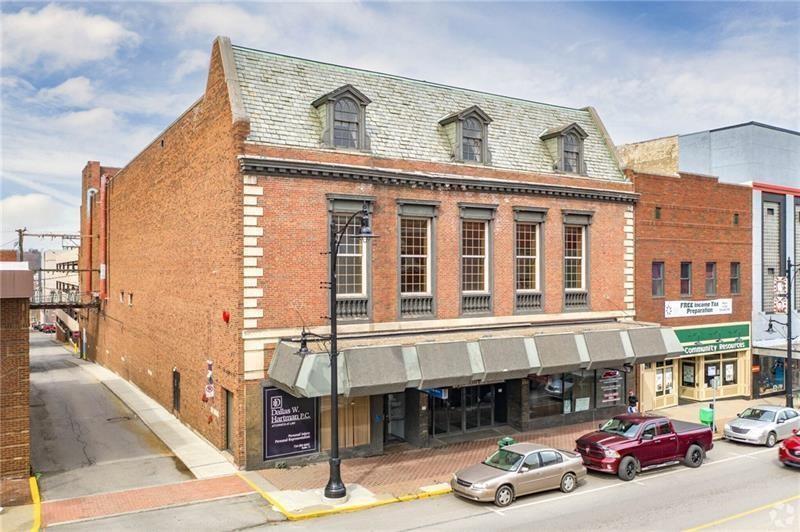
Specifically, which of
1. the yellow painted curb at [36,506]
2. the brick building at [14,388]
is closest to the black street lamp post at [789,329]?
the yellow painted curb at [36,506]

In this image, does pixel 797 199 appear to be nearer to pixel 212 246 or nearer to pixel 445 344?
pixel 445 344

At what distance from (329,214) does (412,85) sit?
8.00m

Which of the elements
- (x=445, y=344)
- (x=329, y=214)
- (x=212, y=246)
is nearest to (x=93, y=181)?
(x=212, y=246)

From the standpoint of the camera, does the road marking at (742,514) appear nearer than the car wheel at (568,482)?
Yes

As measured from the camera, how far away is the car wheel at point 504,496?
16375 mm

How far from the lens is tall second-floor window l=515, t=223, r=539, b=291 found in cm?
2525

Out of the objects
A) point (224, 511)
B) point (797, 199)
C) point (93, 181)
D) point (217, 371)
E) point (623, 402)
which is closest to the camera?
point (224, 511)

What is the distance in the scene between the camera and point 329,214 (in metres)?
20.8

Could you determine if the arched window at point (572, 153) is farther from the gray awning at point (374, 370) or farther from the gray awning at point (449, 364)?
the gray awning at point (374, 370)

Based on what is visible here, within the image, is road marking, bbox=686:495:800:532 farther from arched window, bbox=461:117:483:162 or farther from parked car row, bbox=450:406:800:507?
arched window, bbox=461:117:483:162

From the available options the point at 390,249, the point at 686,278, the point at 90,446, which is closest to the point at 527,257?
the point at 390,249

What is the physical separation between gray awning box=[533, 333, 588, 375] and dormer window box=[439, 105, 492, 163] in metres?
7.27

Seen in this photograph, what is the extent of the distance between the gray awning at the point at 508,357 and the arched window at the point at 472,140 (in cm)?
730

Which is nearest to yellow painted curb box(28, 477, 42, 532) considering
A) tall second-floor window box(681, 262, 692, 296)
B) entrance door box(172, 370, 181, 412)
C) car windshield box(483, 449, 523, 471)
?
entrance door box(172, 370, 181, 412)
